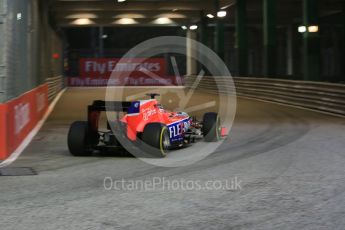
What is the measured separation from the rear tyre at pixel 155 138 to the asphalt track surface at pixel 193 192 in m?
0.35

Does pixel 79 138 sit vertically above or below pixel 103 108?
below

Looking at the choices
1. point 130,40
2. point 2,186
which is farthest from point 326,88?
point 130,40

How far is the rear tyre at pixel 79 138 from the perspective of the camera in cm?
976

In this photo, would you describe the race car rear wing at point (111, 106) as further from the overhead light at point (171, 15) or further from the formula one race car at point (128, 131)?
the overhead light at point (171, 15)

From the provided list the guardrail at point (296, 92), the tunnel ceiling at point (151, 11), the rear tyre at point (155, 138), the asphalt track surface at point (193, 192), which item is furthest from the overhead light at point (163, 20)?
the rear tyre at point (155, 138)

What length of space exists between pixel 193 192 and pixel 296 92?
1654cm

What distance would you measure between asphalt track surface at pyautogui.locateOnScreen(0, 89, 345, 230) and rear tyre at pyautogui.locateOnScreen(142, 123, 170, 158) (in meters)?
0.35

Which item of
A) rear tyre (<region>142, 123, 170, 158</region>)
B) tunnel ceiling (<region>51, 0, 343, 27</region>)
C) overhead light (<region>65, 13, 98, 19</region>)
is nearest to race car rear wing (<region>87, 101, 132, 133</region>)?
rear tyre (<region>142, 123, 170, 158</region>)

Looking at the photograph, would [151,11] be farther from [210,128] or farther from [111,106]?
[111,106]

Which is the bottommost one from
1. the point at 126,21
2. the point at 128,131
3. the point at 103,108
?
the point at 128,131

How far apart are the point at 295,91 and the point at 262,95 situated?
16.8 feet

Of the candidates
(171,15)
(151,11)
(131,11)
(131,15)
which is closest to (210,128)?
(131,11)

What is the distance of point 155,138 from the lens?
947 cm

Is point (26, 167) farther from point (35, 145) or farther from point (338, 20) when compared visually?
point (338, 20)
